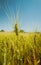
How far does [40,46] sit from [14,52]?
219 mm

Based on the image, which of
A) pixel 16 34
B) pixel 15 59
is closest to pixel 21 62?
pixel 15 59

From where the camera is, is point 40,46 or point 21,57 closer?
point 21,57

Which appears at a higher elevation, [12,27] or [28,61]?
[12,27]

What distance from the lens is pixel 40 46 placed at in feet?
3.16

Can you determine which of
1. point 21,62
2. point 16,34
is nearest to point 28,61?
point 21,62

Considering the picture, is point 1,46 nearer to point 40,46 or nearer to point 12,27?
point 12,27

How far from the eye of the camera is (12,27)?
3.04ft

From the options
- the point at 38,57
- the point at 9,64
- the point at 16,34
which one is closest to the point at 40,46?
the point at 38,57

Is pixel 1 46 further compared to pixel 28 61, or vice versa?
pixel 1 46

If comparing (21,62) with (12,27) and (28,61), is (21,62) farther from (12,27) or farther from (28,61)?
(12,27)

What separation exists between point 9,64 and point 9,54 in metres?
0.10

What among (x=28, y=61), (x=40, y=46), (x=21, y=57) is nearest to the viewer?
(x=28, y=61)

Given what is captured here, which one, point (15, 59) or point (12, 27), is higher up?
point (12, 27)

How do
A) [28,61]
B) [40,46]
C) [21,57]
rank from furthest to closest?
[40,46], [21,57], [28,61]
